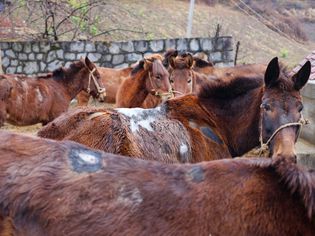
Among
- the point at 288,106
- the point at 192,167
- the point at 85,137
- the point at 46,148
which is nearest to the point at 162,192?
the point at 192,167

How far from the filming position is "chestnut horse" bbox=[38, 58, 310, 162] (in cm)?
427

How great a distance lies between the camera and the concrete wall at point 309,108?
740 centimetres

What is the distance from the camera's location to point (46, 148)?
2588 millimetres

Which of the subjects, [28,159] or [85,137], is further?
[85,137]

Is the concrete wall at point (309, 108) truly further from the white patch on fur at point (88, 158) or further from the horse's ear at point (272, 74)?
the white patch on fur at point (88, 158)

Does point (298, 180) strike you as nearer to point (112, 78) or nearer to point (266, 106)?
point (266, 106)

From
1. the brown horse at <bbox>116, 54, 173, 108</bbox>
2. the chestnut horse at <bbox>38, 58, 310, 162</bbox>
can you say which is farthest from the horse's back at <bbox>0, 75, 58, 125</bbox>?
the chestnut horse at <bbox>38, 58, 310, 162</bbox>

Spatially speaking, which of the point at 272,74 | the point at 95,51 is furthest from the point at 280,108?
the point at 95,51

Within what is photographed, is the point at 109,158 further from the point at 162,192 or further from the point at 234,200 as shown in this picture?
the point at 234,200

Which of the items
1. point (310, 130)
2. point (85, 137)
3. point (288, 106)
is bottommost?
point (310, 130)

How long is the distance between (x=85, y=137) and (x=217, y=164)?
1.90 metres

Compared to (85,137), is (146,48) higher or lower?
lower

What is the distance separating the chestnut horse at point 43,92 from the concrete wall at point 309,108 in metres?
4.46

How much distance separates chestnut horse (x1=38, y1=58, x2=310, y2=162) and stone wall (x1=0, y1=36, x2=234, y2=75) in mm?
9260
